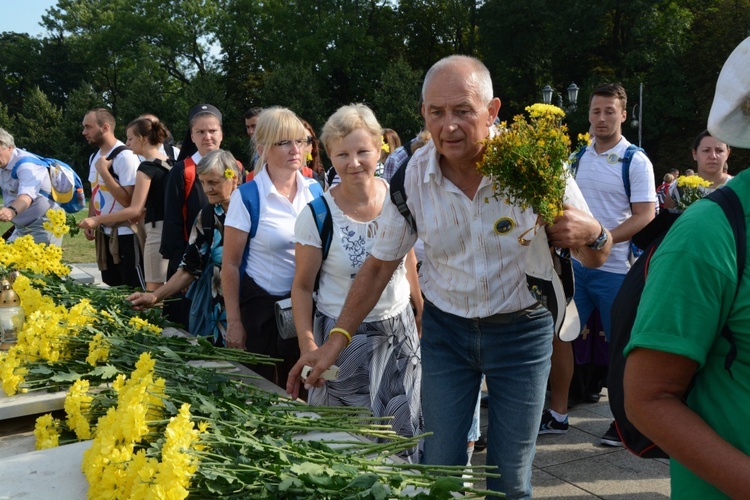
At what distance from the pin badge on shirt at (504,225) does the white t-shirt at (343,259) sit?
0.97 m

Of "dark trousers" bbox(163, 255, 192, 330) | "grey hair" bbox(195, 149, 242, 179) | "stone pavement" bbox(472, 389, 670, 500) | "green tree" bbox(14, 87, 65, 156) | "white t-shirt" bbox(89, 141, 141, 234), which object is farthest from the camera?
"green tree" bbox(14, 87, 65, 156)

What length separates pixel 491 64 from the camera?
4291 centimetres

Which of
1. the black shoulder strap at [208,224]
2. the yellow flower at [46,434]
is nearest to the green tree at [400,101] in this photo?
the black shoulder strap at [208,224]

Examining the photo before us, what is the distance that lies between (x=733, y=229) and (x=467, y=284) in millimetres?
1254

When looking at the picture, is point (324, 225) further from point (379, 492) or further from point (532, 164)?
point (379, 492)

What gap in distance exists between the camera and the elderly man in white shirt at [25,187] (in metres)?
7.16

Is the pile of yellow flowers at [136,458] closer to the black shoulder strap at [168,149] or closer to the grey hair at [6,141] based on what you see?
the black shoulder strap at [168,149]

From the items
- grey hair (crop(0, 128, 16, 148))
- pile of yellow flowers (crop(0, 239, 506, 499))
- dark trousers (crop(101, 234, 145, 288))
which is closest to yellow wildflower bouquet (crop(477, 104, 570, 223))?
pile of yellow flowers (crop(0, 239, 506, 499))

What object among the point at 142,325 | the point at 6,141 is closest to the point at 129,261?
the point at 6,141

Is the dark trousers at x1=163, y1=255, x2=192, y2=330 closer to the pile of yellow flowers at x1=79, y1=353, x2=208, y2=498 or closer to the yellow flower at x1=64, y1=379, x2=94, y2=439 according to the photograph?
the yellow flower at x1=64, y1=379, x2=94, y2=439

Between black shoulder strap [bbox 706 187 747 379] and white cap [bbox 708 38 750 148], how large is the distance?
0.37 ft

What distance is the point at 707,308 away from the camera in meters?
1.30

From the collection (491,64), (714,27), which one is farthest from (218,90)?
(714,27)

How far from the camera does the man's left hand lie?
2.26 meters
